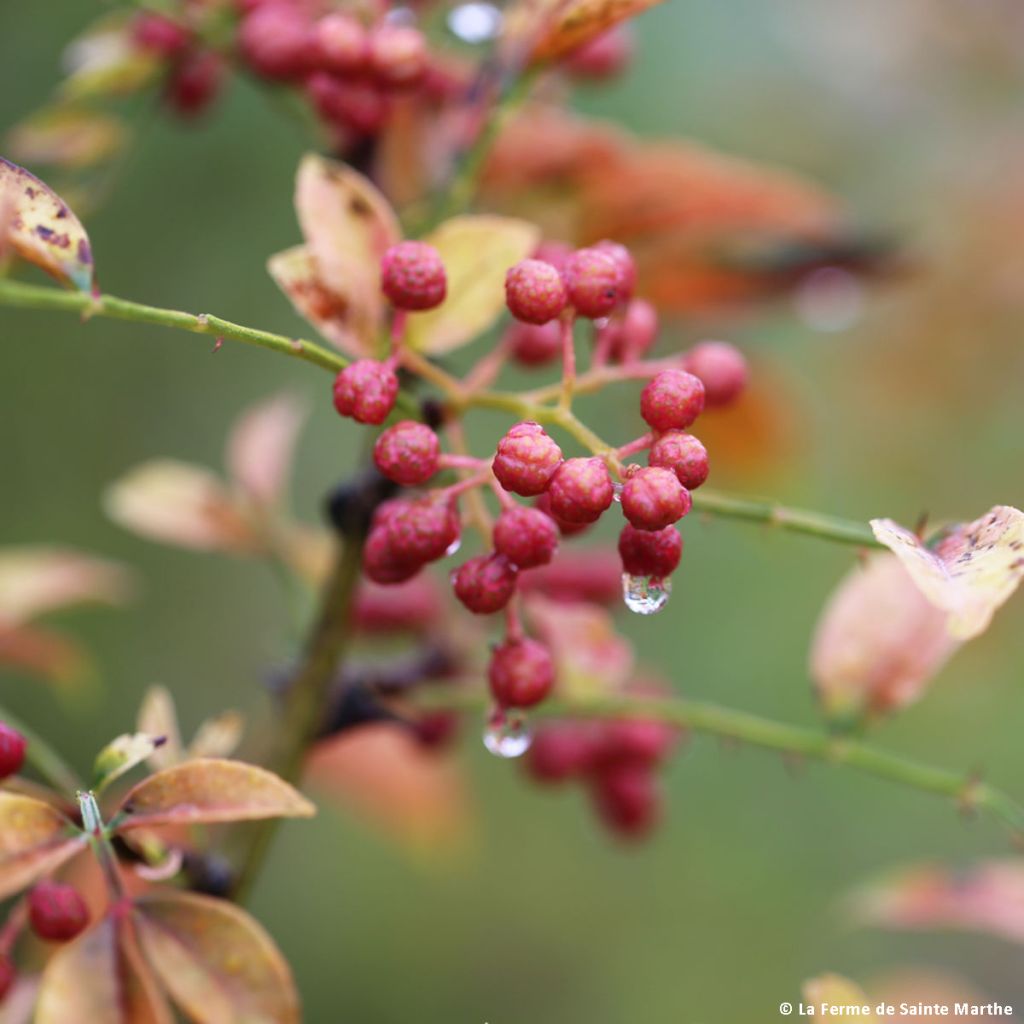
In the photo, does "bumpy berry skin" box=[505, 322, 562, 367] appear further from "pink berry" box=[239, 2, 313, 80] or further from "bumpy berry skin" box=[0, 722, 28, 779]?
"bumpy berry skin" box=[0, 722, 28, 779]

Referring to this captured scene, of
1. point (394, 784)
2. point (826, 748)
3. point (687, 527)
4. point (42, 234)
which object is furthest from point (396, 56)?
point (687, 527)

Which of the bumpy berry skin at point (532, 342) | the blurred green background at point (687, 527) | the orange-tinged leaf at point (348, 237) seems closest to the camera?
the orange-tinged leaf at point (348, 237)

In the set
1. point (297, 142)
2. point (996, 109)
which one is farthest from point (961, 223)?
point (297, 142)

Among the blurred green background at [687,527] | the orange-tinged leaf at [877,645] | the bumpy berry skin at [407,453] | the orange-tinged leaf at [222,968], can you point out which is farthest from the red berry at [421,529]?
the blurred green background at [687,527]

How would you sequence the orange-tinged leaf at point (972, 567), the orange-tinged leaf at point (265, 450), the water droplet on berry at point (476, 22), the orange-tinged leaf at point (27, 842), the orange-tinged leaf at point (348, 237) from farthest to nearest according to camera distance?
the orange-tinged leaf at point (265, 450), the water droplet on berry at point (476, 22), the orange-tinged leaf at point (348, 237), the orange-tinged leaf at point (27, 842), the orange-tinged leaf at point (972, 567)

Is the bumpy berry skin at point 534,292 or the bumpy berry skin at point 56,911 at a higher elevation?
the bumpy berry skin at point 534,292

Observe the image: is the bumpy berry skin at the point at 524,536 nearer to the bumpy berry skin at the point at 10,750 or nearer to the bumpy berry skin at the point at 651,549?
the bumpy berry skin at the point at 651,549

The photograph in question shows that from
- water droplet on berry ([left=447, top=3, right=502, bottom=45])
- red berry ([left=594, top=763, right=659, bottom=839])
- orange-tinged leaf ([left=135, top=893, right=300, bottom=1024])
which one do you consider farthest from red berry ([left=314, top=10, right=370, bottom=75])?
red berry ([left=594, top=763, right=659, bottom=839])
